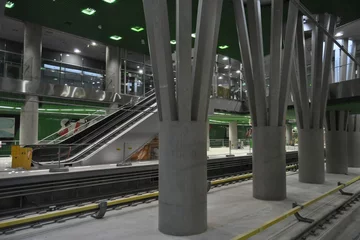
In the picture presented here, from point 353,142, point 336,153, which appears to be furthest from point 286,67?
point 353,142

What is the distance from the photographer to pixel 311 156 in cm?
1173

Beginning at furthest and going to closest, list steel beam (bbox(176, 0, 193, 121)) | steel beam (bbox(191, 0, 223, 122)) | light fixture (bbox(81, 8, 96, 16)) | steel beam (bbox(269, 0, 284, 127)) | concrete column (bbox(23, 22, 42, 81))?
concrete column (bbox(23, 22, 42, 81))
light fixture (bbox(81, 8, 96, 16))
steel beam (bbox(269, 0, 284, 127))
steel beam (bbox(191, 0, 223, 122))
steel beam (bbox(176, 0, 193, 121))

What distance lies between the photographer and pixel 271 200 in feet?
26.4

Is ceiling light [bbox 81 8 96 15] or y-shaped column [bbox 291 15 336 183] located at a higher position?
ceiling light [bbox 81 8 96 15]

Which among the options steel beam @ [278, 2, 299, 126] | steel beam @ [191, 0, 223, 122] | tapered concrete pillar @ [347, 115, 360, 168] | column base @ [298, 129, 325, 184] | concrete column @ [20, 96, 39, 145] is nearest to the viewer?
steel beam @ [191, 0, 223, 122]

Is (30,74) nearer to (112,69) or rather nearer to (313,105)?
(112,69)

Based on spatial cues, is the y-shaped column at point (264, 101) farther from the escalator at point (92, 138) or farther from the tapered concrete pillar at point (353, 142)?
the tapered concrete pillar at point (353, 142)

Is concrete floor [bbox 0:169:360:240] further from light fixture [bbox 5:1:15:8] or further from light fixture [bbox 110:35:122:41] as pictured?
light fixture [bbox 110:35:122:41]

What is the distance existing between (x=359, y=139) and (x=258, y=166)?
14.4 meters

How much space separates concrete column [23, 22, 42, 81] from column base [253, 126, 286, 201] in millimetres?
15164

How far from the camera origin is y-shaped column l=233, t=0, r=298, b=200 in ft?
26.6

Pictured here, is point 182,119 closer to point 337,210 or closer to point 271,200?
point 271,200

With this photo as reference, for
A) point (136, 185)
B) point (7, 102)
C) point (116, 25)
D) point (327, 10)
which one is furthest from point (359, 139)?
point (7, 102)

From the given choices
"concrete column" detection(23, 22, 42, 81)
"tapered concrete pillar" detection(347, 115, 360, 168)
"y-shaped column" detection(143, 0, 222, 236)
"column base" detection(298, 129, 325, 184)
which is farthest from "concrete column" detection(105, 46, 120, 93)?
"tapered concrete pillar" detection(347, 115, 360, 168)
